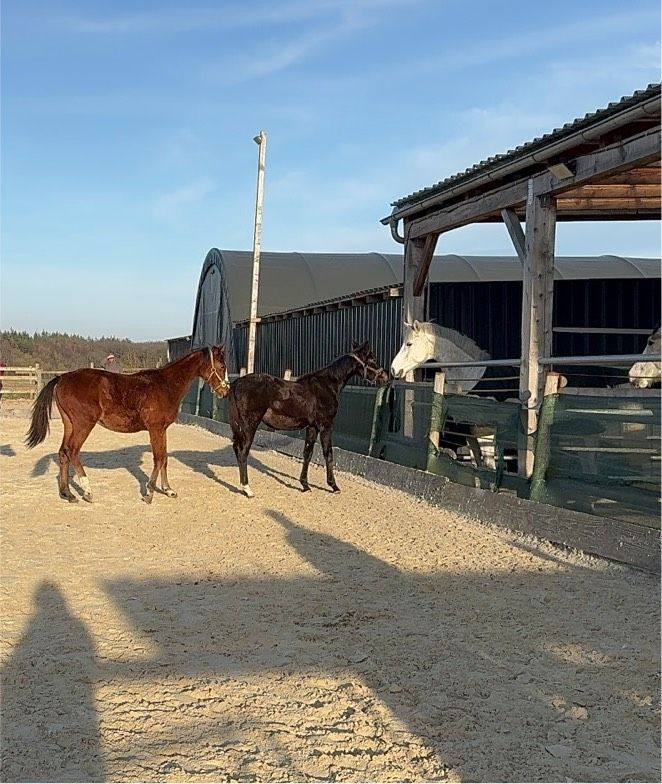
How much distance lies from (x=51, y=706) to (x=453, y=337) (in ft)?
27.5

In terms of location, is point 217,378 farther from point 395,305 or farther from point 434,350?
point 395,305

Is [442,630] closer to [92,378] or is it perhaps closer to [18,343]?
[92,378]

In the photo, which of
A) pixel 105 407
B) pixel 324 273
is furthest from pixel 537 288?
pixel 324 273

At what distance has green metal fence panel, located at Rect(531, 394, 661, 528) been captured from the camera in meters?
5.72

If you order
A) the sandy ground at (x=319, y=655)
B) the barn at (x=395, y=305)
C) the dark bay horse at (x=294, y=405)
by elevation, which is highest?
the barn at (x=395, y=305)

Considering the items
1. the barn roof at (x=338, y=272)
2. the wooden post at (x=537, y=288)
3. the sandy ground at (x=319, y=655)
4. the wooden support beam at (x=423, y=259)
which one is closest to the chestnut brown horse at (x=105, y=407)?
the sandy ground at (x=319, y=655)

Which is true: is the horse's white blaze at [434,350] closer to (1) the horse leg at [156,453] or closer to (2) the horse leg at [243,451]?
(2) the horse leg at [243,451]

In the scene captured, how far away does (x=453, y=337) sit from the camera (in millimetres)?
10844

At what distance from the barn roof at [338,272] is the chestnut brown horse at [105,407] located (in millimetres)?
15991

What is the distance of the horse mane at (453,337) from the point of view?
10711 mm

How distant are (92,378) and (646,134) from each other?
Answer: 19.5ft

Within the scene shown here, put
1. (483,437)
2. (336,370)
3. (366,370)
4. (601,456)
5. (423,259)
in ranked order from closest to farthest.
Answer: (601,456), (483,437), (336,370), (366,370), (423,259)

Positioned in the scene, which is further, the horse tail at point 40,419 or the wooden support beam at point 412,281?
the wooden support beam at point 412,281

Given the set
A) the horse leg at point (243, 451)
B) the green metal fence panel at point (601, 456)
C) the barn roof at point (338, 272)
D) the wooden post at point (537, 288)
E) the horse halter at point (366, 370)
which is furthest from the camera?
the barn roof at point (338, 272)
